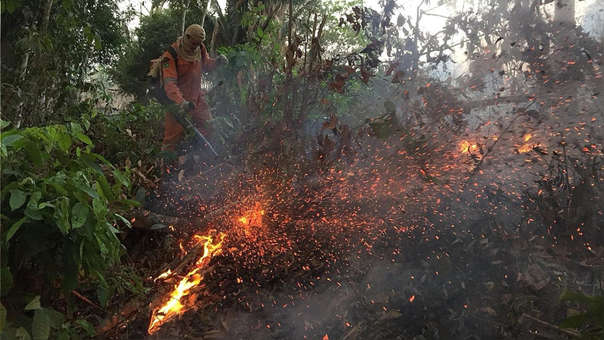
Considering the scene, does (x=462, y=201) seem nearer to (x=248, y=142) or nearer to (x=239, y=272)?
(x=239, y=272)

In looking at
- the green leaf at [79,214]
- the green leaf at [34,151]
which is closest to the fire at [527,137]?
the green leaf at [79,214]

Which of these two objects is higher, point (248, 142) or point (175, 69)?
point (175, 69)

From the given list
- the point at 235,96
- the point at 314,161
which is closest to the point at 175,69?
the point at 235,96

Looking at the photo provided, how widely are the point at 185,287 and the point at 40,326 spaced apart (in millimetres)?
1648

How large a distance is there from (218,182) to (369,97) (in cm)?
521

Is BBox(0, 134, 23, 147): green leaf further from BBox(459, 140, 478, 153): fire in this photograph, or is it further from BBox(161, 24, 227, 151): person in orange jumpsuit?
BBox(459, 140, 478, 153): fire

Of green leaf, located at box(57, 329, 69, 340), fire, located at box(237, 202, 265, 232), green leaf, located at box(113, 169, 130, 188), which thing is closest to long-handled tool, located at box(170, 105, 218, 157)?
fire, located at box(237, 202, 265, 232)

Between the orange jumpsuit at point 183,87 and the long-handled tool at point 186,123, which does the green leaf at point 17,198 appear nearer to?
the orange jumpsuit at point 183,87

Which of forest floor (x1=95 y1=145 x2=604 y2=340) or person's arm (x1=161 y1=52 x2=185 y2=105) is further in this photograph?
person's arm (x1=161 y1=52 x2=185 y2=105)

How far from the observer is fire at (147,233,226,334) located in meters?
2.85

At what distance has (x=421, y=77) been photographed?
22.5ft

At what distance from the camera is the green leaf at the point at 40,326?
1571mm

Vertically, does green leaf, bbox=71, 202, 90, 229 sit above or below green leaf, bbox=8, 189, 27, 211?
below

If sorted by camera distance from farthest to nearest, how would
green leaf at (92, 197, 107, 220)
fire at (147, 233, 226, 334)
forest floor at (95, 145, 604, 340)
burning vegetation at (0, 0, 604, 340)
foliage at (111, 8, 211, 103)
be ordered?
foliage at (111, 8, 211, 103) < fire at (147, 233, 226, 334) < forest floor at (95, 145, 604, 340) < burning vegetation at (0, 0, 604, 340) < green leaf at (92, 197, 107, 220)
